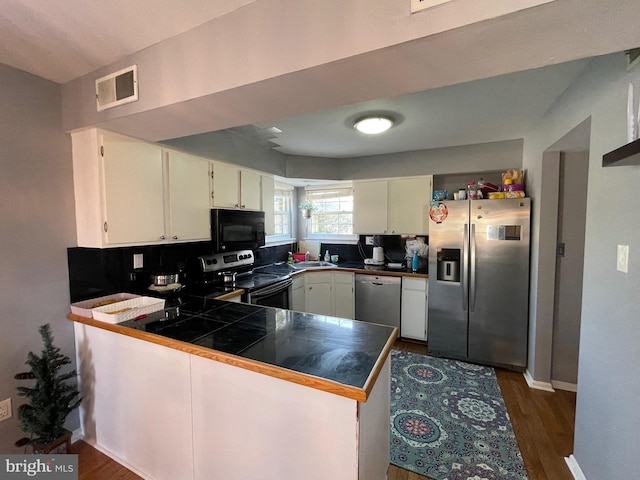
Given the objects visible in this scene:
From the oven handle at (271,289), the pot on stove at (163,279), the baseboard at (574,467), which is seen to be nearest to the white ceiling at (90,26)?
the pot on stove at (163,279)

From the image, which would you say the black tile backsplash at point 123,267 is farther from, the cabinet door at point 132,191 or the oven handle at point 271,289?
the oven handle at point 271,289

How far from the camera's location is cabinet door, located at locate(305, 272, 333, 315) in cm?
361

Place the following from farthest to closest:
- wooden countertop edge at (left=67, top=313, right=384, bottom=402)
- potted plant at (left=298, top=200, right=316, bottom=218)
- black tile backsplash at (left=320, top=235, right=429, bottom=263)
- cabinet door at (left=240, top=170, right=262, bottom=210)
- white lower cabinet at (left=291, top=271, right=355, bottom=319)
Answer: potted plant at (left=298, top=200, right=316, bottom=218) < black tile backsplash at (left=320, top=235, right=429, bottom=263) < white lower cabinet at (left=291, top=271, right=355, bottom=319) < cabinet door at (left=240, top=170, right=262, bottom=210) < wooden countertop edge at (left=67, top=313, right=384, bottom=402)

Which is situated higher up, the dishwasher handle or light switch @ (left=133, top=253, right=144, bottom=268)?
light switch @ (left=133, top=253, right=144, bottom=268)

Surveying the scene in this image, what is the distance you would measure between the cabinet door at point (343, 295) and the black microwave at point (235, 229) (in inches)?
47.6

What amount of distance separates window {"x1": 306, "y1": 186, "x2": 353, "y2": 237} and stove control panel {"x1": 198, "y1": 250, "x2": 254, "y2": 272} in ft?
5.27

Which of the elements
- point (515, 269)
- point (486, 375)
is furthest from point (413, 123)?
point (486, 375)

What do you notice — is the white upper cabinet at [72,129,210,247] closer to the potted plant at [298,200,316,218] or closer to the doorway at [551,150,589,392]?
the potted plant at [298,200,316,218]

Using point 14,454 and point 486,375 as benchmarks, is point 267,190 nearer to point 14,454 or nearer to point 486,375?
point 14,454

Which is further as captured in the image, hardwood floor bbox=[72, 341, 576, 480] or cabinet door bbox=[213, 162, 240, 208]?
cabinet door bbox=[213, 162, 240, 208]

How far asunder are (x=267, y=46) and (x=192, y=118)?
2.13 feet

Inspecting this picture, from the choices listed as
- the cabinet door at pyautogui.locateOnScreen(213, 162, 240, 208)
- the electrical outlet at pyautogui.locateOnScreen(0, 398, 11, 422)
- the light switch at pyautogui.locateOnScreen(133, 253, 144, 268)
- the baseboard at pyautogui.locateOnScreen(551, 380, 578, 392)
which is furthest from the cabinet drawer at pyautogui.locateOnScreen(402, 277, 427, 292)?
the electrical outlet at pyautogui.locateOnScreen(0, 398, 11, 422)

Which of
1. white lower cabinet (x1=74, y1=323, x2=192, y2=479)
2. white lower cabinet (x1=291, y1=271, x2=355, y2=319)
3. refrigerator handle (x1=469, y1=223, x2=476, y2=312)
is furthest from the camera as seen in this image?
white lower cabinet (x1=291, y1=271, x2=355, y2=319)

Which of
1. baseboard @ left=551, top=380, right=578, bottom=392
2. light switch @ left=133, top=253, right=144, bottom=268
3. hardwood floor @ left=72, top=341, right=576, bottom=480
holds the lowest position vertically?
hardwood floor @ left=72, top=341, right=576, bottom=480
